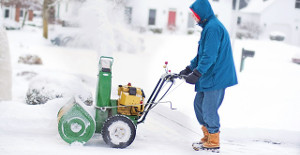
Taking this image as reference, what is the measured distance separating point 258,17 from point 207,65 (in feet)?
33.2

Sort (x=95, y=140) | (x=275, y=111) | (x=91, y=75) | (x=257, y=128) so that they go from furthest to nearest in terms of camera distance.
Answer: (x=91, y=75) → (x=275, y=111) → (x=257, y=128) → (x=95, y=140)

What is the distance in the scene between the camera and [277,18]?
1033 cm

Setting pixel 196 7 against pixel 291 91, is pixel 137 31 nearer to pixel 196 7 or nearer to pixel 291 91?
pixel 291 91

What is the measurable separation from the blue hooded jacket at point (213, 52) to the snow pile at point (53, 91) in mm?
2242

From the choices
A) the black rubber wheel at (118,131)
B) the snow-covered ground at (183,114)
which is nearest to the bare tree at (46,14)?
the snow-covered ground at (183,114)

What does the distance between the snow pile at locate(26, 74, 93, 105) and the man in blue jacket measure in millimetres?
2206

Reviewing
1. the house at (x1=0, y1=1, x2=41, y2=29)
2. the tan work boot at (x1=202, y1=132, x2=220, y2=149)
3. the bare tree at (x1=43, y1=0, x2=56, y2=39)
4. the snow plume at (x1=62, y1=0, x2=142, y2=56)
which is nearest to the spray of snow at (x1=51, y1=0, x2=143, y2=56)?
the snow plume at (x1=62, y1=0, x2=142, y2=56)

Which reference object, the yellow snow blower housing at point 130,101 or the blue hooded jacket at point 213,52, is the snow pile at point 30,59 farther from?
the blue hooded jacket at point 213,52

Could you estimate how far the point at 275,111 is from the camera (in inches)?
181

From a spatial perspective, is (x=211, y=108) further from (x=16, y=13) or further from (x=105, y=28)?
(x=16, y=13)

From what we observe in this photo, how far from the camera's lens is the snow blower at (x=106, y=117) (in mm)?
3016

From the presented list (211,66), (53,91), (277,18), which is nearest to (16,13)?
(277,18)

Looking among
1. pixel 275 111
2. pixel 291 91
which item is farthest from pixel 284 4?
pixel 275 111

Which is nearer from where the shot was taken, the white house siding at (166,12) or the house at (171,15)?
the house at (171,15)
